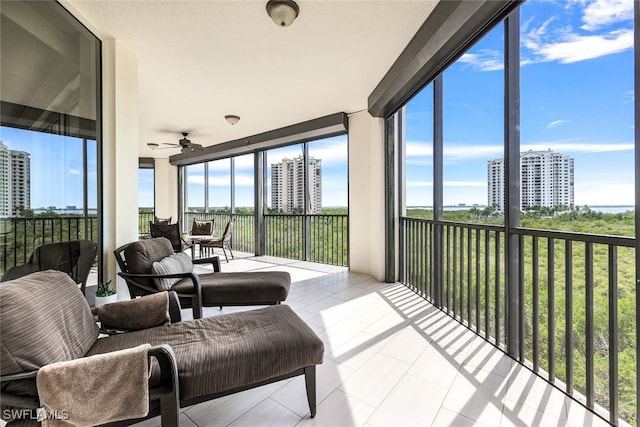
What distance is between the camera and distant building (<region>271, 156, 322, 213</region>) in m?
5.96

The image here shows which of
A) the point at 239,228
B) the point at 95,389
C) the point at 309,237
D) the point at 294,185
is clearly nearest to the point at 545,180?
the point at 95,389

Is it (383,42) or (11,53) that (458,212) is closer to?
(383,42)

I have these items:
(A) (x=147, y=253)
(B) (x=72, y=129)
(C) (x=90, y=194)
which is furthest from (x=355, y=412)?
(B) (x=72, y=129)

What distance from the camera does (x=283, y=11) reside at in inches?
83.0

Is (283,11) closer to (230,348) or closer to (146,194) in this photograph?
(230,348)

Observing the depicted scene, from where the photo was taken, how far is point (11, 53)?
169cm

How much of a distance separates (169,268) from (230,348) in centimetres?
142

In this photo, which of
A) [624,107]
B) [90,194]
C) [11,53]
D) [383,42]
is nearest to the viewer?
[624,107]

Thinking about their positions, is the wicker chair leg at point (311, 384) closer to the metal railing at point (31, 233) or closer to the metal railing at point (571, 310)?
the metal railing at point (571, 310)

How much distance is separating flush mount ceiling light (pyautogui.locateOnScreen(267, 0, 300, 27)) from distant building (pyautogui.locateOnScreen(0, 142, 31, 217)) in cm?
185

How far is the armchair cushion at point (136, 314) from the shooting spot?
1730 mm

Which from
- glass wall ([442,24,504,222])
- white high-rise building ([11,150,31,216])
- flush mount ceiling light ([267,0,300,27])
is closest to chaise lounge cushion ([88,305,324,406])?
white high-rise building ([11,150,31,216])

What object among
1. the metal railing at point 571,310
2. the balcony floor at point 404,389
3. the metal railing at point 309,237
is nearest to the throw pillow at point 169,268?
the balcony floor at point 404,389

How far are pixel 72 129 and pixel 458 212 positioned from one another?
3.43 metres
